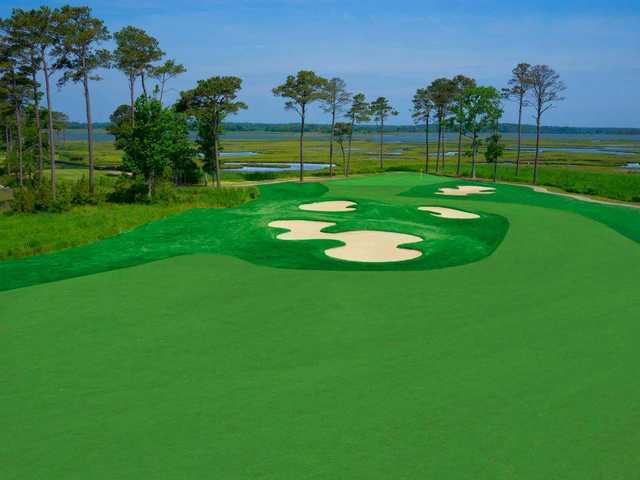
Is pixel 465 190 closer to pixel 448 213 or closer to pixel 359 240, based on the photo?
pixel 448 213

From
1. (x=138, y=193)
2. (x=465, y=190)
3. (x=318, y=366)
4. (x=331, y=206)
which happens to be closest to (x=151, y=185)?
(x=138, y=193)

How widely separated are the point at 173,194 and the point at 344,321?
26.5m

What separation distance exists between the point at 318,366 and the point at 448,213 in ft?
73.3

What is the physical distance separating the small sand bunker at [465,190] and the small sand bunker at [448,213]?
26.6 feet

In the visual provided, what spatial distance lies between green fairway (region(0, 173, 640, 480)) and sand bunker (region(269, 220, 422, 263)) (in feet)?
4.46

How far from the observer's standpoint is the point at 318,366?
887 cm

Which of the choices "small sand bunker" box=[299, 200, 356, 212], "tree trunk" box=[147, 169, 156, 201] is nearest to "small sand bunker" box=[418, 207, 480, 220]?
"small sand bunker" box=[299, 200, 356, 212]

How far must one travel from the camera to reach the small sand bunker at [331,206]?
30.9m

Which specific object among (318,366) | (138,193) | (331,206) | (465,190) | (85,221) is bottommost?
(318,366)

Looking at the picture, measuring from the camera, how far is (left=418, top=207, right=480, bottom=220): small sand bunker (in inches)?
1109

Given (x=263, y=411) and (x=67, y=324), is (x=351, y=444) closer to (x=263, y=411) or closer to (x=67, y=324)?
(x=263, y=411)

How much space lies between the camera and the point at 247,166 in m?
85.6

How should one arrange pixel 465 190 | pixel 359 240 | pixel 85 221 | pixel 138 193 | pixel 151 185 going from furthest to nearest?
pixel 465 190
pixel 138 193
pixel 151 185
pixel 85 221
pixel 359 240

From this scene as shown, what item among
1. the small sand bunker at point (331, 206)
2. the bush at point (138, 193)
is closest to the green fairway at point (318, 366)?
the small sand bunker at point (331, 206)
